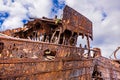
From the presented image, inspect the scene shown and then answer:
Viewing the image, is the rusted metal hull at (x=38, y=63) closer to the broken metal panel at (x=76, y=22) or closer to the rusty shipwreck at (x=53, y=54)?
the rusty shipwreck at (x=53, y=54)

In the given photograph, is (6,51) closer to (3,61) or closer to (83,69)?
(3,61)

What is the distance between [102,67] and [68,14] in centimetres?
423

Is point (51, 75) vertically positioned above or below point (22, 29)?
below

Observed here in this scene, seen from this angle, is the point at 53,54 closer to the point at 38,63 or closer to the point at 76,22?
the point at 38,63

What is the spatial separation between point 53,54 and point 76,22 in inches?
113

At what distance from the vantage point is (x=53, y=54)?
6.93 metres

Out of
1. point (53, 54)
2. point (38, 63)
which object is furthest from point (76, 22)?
point (38, 63)

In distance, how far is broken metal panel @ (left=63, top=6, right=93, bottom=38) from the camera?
8586mm

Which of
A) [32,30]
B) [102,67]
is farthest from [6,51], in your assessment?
[102,67]

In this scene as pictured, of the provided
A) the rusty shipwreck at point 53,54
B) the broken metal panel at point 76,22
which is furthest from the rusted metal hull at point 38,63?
the broken metal panel at point 76,22

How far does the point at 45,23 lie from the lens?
9.43 metres

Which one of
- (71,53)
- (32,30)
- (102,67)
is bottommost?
(102,67)

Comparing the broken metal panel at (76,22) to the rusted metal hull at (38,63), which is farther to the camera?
the broken metal panel at (76,22)

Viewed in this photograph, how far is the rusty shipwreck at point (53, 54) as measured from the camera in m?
5.31
